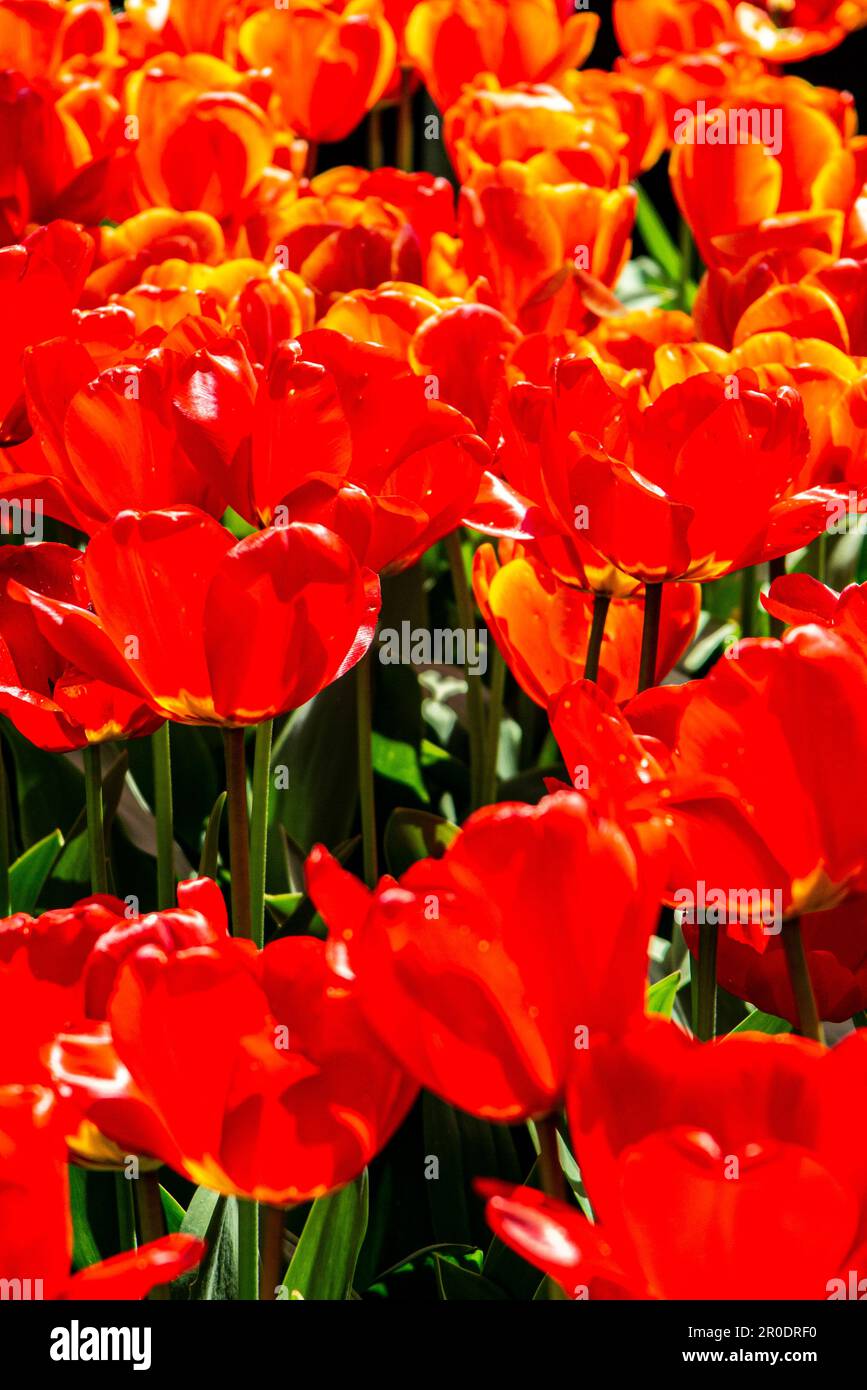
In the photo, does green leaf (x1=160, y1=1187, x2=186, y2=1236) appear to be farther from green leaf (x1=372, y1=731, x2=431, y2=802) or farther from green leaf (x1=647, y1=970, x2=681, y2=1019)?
green leaf (x1=372, y1=731, x2=431, y2=802)

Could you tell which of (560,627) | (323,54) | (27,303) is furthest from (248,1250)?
(323,54)

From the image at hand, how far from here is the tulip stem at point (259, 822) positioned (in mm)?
520

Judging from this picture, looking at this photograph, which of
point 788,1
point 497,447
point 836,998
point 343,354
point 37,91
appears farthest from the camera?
point 788,1

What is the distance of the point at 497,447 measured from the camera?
688 mm

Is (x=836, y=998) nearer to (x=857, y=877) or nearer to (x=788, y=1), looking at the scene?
(x=857, y=877)

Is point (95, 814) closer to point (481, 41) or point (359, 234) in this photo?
point (359, 234)

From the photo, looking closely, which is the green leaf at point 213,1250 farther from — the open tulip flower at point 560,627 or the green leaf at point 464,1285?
the open tulip flower at point 560,627

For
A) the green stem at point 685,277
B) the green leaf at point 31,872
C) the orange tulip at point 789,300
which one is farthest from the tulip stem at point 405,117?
the green leaf at point 31,872

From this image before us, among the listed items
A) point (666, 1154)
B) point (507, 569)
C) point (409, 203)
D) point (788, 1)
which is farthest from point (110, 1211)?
point (788, 1)

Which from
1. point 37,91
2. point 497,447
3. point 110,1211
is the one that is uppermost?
point 37,91

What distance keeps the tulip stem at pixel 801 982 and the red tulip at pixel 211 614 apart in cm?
15

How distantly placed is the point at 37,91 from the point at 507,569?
1.62 feet

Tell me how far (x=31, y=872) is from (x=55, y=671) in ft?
0.76

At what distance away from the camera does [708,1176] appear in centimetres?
31
